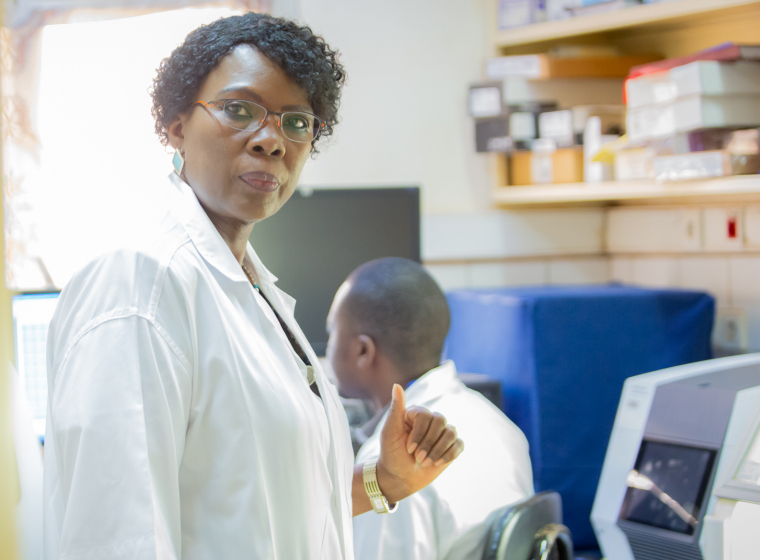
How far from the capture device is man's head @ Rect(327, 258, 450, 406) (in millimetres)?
1489

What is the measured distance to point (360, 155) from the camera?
2.15 metres

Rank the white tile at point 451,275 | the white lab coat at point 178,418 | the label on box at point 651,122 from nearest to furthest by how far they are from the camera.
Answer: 1. the white lab coat at point 178,418
2. the label on box at point 651,122
3. the white tile at point 451,275

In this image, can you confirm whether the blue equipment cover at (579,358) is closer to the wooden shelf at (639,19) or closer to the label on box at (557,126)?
the label on box at (557,126)

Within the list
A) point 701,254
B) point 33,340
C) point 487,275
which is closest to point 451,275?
point 487,275

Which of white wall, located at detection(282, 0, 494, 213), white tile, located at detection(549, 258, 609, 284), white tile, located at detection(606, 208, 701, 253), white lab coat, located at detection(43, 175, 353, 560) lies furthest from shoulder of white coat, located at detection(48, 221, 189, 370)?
white tile, located at detection(549, 258, 609, 284)

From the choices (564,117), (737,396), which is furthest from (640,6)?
(737,396)

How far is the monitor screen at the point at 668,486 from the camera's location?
3.91 ft

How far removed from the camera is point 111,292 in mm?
686

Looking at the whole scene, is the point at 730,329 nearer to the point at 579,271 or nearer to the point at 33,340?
the point at 579,271

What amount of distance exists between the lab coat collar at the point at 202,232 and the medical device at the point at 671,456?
2.75ft

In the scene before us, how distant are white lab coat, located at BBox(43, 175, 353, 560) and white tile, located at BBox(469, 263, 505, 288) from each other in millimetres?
1470

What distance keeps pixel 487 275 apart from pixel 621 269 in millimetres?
437

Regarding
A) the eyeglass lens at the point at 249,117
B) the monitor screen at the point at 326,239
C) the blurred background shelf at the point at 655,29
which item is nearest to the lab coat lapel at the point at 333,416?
the eyeglass lens at the point at 249,117

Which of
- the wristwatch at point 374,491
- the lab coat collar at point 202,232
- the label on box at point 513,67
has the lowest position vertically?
the wristwatch at point 374,491
